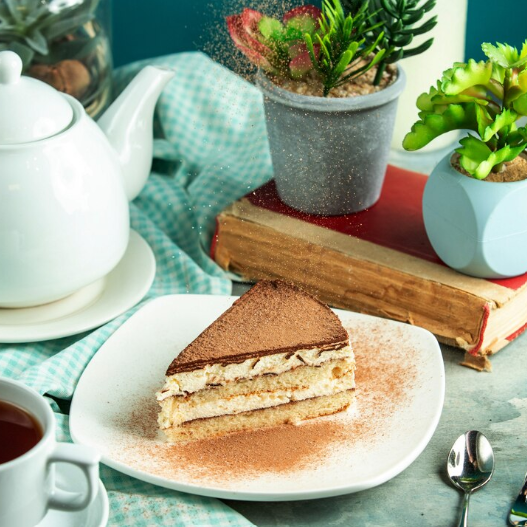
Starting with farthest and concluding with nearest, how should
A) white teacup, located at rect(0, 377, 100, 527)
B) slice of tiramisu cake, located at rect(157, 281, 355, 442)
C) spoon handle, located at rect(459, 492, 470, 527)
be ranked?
slice of tiramisu cake, located at rect(157, 281, 355, 442)
spoon handle, located at rect(459, 492, 470, 527)
white teacup, located at rect(0, 377, 100, 527)

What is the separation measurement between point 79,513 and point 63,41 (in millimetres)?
766

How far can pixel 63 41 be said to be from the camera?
51.3 inches

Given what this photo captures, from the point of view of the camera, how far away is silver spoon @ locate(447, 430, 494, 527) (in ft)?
2.87

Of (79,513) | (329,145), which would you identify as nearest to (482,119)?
(329,145)

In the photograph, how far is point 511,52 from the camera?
1017mm

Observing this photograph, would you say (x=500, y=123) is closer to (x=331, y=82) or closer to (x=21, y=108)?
(x=331, y=82)

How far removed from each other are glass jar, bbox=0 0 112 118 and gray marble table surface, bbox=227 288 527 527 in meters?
0.70

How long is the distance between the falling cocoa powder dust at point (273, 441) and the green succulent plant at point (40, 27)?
1.91 feet

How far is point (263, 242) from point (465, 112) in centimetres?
33

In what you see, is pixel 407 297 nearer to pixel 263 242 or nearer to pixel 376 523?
pixel 263 242

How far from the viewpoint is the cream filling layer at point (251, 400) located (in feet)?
3.06

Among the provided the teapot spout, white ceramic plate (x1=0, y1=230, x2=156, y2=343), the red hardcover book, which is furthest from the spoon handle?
the teapot spout

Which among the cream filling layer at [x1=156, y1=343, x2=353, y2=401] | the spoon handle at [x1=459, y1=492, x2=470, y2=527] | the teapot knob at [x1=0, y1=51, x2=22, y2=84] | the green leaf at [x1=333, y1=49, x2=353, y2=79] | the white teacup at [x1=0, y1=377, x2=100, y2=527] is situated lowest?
the spoon handle at [x1=459, y1=492, x2=470, y2=527]

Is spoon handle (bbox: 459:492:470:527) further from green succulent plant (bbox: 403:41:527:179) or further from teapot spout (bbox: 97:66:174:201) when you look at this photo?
teapot spout (bbox: 97:66:174:201)
